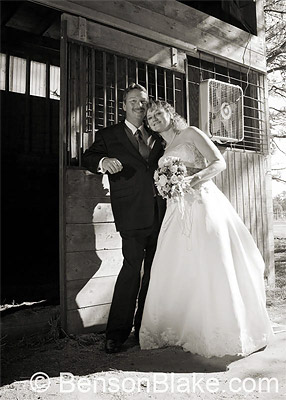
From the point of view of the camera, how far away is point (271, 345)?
270 centimetres

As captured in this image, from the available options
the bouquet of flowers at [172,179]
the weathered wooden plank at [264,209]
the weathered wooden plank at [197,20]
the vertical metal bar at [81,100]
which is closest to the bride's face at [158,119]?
the bouquet of flowers at [172,179]

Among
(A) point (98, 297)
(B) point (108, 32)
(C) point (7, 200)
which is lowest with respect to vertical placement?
(A) point (98, 297)

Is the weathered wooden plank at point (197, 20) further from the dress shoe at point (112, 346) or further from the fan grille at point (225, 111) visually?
the dress shoe at point (112, 346)

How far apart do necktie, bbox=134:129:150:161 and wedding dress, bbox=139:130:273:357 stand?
20cm

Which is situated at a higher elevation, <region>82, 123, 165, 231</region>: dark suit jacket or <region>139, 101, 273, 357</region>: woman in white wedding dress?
<region>82, 123, 165, 231</region>: dark suit jacket

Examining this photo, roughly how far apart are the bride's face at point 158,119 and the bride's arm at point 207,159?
21 centimetres

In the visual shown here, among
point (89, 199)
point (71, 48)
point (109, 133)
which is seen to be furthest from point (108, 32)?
Answer: point (89, 199)

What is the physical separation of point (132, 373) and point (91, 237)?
50.6 inches

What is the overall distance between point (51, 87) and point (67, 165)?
3572 millimetres

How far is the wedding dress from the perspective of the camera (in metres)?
2.47

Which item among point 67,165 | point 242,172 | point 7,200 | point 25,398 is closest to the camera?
point 25,398

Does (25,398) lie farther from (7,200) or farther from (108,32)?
(7,200)

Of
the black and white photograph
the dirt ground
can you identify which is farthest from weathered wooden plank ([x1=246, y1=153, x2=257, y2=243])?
the dirt ground

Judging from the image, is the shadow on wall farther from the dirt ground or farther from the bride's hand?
the bride's hand
